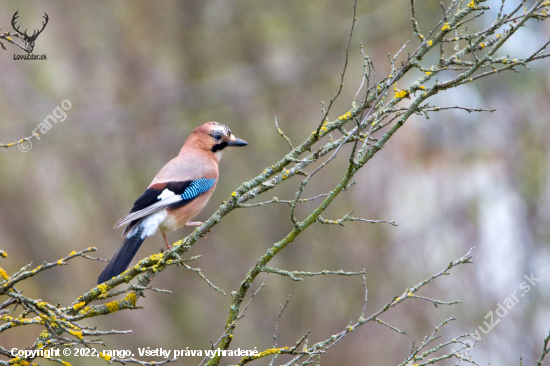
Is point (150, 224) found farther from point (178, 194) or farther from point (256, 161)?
point (256, 161)

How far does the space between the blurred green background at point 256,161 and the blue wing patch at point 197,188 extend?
4705mm

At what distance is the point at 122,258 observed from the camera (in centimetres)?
491

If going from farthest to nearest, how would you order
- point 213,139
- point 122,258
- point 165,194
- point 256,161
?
point 256,161 → point 213,139 → point 165,194 → point 122,258

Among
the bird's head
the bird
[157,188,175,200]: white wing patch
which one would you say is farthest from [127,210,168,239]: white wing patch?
the bird's head

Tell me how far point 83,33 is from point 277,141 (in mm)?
4646

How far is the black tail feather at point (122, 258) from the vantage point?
461 centimetres

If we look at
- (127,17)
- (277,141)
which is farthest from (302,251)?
(127,17)

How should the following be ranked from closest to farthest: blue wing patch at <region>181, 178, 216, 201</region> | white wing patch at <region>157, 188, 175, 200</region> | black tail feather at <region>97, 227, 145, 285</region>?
black tail feather at <region>97, 227, 145, 285</region>, white wing patch at <region>157, 188, 175, 200</region>, blue wing patch at <region>181, 178, 216, 201</region>

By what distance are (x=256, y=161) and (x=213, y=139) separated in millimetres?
5330

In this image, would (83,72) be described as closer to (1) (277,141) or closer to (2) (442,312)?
(1) (277,141)

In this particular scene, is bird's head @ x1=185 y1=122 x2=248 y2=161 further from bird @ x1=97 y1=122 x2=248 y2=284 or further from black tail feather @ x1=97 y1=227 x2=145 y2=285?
black tail feather @ x1=97 y1=227 x2=145 y2=285

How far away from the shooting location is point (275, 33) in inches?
490

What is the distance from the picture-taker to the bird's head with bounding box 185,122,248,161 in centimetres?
660

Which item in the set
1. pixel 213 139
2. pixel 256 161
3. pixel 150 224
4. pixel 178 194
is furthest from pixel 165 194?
pixel 256 161
